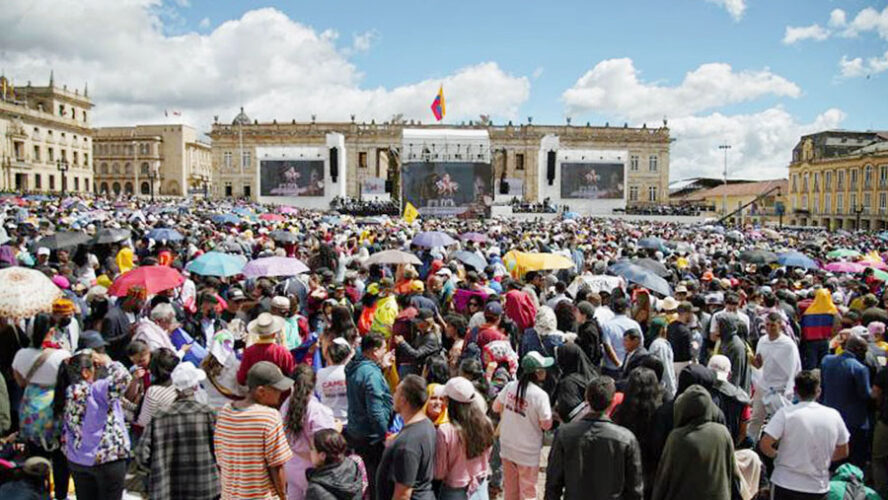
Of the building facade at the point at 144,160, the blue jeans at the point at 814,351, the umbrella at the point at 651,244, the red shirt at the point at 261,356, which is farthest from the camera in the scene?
the building facade at the point at 144,160

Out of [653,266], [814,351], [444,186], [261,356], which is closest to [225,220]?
[653,266]

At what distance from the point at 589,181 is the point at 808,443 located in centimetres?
5284

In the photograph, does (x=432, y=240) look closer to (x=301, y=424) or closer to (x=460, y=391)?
(x=301, y=424)

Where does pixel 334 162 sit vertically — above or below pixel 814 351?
above

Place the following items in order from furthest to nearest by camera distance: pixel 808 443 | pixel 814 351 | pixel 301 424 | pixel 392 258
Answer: pixel 392 258, pixel 814 351, pixel 808 443, pixel 301 424

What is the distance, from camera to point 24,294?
5.55 m

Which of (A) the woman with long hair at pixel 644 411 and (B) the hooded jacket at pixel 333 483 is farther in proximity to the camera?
(A) the woman with long hair at pixel 644 411

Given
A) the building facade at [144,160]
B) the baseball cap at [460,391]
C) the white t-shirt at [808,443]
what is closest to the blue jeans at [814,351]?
the white t-shirt at [808,443]

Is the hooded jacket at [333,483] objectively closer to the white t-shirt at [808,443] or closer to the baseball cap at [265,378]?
the baseball cap at [265,378]

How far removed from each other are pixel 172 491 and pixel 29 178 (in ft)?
217

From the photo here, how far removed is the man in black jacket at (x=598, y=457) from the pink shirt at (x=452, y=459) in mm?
525

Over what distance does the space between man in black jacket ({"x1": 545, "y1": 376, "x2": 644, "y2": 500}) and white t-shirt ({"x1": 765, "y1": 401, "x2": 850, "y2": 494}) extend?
3.89ft

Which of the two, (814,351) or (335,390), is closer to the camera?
(335,390)

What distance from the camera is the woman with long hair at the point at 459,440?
12.3ft
